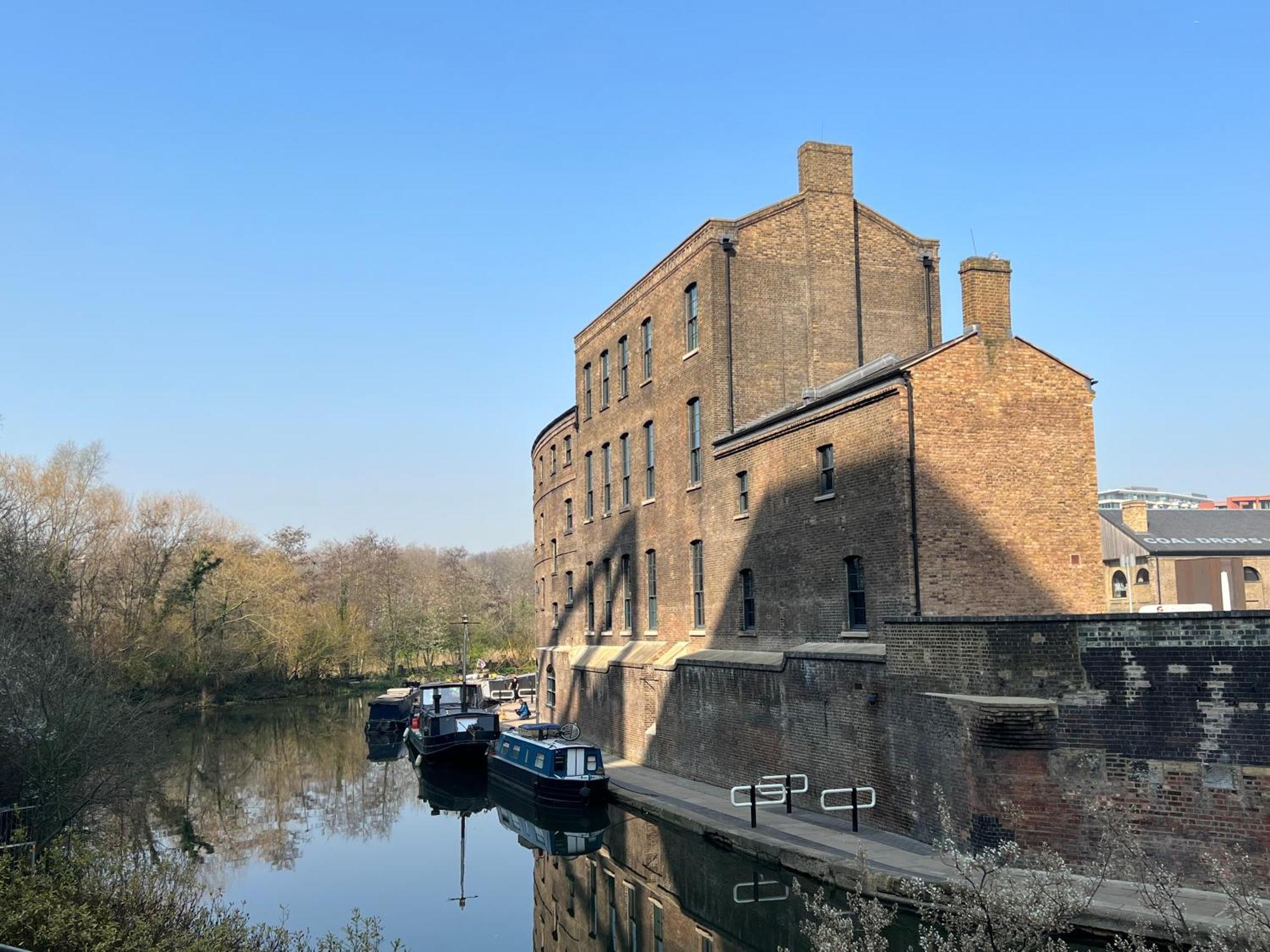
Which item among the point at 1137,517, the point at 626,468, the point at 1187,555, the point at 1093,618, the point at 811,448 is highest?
the point at 626,468

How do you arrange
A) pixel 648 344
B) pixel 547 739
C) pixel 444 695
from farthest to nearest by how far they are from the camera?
1. pixel 444 695
2. pixel 648 344
3. pixel 547 739

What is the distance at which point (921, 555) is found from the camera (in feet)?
56.4

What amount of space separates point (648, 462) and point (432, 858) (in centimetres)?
1199

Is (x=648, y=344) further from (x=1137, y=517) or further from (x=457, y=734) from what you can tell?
(x=1137, y=517)

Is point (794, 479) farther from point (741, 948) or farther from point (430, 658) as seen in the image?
point (430, 658)

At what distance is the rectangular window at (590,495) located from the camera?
33.6 m

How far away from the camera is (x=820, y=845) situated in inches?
625

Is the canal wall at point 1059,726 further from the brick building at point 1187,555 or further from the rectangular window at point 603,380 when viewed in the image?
the brick building at point 1187,555

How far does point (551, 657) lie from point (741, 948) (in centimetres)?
2433

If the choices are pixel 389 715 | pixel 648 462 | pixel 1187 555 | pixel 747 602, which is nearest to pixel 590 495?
pixel 648 462

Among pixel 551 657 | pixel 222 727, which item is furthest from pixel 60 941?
pixel 222 727

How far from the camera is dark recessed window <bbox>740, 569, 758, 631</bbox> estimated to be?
22766mm

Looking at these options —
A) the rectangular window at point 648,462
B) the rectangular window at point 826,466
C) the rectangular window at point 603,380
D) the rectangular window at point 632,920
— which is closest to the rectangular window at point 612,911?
the rectangular window at point 632,920

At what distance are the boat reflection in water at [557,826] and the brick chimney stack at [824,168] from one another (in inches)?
620
